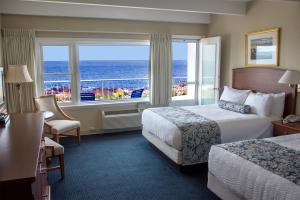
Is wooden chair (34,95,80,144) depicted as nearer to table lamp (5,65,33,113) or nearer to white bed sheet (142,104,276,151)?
table lamp (5,65,33,113)

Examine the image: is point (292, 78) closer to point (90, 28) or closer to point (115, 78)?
point (115, 78)

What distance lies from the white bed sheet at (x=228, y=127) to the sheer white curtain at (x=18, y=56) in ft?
7.59

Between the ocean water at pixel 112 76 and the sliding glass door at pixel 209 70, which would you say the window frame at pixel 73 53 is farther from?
the sliding glass door at pixel 209 70

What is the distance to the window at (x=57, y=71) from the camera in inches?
202

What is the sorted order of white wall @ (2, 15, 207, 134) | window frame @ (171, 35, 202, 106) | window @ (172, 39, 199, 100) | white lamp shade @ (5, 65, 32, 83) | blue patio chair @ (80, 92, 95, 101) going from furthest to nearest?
window @ (172, 39, 199, 100), window frame @ (171, 35, 202, 106), blue patio chair @ (80, 92, 95, 101), white wall @ (2, 15, 207, 134), white lamp shade @ (5, 65, 32, 83)

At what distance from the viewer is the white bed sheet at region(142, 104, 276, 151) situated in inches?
142

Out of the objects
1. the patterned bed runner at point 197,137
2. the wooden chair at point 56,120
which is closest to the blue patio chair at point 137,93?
the wooden chair at point 56,120

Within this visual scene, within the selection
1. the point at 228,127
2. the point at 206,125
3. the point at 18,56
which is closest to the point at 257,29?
the point at 228,127

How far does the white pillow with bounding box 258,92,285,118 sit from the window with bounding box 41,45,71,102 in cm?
375

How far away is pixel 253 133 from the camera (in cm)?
392

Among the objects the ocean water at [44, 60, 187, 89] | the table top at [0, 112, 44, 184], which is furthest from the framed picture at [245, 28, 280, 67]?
the table top at [0, 112, 44, 184]

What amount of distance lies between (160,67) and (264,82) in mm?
2093

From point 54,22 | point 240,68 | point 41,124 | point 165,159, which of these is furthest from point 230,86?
point 41,124

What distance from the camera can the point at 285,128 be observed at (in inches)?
145
